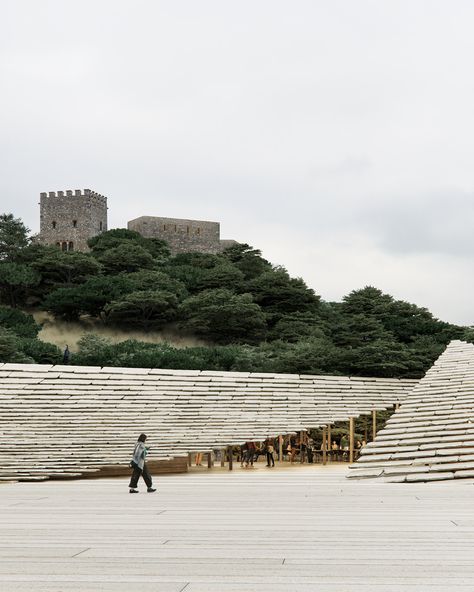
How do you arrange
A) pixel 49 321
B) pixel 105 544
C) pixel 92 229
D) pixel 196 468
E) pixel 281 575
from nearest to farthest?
pixel 281 575 → pixel 105 544 → pixel 196 468 → pixel 49 321 → pixel 92 229

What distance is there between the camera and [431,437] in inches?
538

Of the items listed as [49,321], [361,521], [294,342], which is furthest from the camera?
[49,321]

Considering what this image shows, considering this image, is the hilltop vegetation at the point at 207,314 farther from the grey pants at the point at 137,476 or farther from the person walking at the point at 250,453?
the grey pants at the point at 137,476

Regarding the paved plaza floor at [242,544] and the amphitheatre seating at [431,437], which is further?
the amphitheatre seating at [431,437]

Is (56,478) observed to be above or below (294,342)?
below

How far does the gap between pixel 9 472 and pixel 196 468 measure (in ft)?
21.0

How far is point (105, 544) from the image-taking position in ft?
17.0

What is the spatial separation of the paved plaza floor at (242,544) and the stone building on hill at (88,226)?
64391mm

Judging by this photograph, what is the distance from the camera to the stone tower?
237 ft

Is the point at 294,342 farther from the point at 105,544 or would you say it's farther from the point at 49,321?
the point at 105,544

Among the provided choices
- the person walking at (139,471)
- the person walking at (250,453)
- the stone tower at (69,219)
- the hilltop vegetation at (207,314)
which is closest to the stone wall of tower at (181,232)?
the stone tower at (69,219)

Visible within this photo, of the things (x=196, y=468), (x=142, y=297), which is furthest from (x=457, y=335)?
(x=196, y=468)

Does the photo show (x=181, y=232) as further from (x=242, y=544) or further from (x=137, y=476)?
(x=242, y=544)

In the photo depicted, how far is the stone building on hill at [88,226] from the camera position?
72.3 meters
